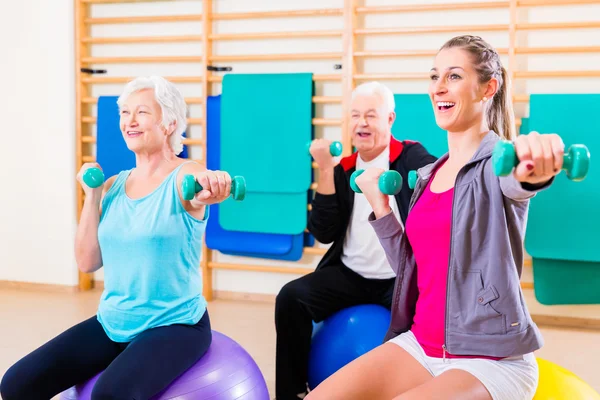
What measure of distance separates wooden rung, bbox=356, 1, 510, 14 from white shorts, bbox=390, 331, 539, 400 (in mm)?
2775

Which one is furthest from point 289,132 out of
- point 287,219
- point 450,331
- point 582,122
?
point 450,331

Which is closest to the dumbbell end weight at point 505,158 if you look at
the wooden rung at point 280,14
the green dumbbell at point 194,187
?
the green dumbbell at point 194,187

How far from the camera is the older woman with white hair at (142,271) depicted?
1808 millimetres

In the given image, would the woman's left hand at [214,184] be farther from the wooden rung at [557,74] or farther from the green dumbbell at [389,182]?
the wooden rung at [557,74]

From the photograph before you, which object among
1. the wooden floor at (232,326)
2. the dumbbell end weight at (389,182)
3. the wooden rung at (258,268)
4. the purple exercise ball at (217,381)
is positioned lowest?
the wooden floor at (232,326)

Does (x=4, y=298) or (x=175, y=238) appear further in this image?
(x=4, y=298)

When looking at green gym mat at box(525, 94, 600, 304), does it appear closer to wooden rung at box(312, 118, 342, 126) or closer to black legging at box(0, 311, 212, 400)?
wooden rung at box(312, 118, 342, 126)

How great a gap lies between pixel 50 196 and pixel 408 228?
3.61 metres

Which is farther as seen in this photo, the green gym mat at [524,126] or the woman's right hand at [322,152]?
the green gym mat at [524,126]

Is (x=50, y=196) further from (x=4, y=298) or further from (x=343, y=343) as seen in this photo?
(x=343, y=343)

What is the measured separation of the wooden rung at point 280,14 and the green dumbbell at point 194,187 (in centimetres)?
257

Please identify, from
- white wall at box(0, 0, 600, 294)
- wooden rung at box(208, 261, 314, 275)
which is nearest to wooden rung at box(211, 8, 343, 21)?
white wall at box(0, 0, 600, 294)

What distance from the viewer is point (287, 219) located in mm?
4113

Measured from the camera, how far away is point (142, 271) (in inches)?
76.0
